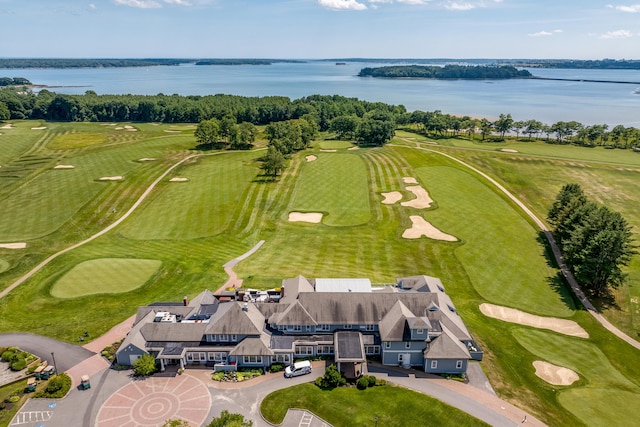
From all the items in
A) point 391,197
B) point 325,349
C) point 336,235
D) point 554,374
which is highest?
point 391,197

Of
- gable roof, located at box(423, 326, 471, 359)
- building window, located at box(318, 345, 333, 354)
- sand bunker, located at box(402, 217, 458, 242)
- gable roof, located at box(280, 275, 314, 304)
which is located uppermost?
gable roof, located at box(280, 275, 314, 304)

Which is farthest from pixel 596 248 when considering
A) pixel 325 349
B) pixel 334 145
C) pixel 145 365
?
pixel 334 145

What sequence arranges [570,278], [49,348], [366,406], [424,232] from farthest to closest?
[424,232]
[570,278]
[49,348]
[366,406]

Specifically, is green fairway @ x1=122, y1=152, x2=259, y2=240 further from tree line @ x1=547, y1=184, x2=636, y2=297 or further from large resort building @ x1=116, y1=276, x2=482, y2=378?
tree line @ x1=547, y1=184, x2=636, y2=297

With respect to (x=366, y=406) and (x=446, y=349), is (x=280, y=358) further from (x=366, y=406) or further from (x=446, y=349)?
(x=446, y=349)

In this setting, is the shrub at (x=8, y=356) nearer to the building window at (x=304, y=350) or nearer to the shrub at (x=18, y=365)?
the shrub at (x=18, y=365)

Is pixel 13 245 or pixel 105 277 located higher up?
pixel 13 245

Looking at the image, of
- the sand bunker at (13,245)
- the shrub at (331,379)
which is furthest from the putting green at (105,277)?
the shrub at (331,379)

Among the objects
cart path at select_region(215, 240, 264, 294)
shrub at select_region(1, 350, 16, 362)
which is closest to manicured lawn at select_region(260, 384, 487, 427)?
cart path at select_region(215, 240, 264, 294)

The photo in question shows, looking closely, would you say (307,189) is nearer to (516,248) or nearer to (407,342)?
(516,248)
